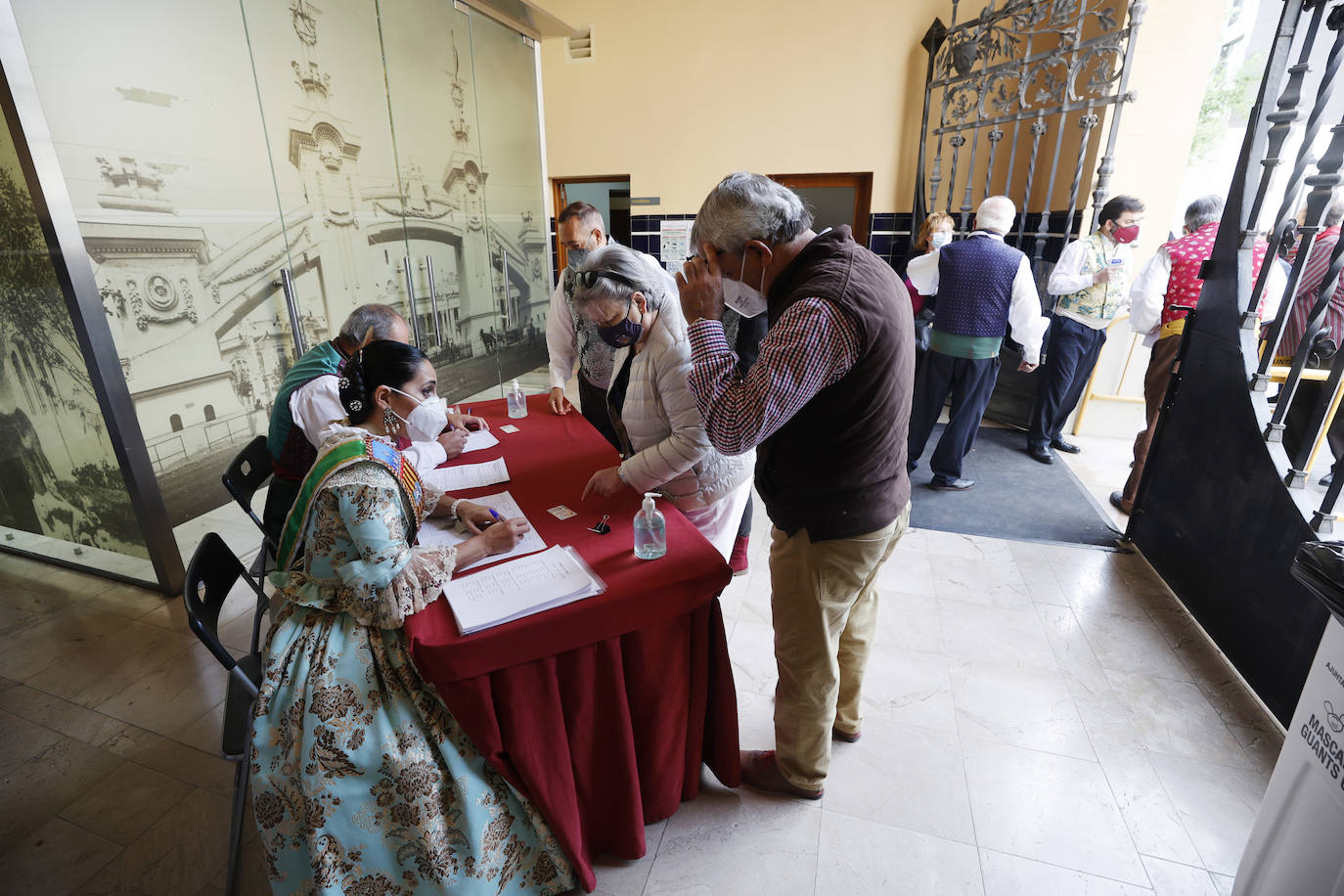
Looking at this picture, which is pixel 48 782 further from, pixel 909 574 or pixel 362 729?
pixel 909 574

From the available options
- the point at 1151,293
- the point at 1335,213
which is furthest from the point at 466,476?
the point at 1335,213

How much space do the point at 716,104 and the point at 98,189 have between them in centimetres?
460

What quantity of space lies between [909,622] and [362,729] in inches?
80.6

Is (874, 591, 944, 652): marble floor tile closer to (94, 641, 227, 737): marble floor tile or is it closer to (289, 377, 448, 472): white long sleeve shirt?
(289, 377, 448, 472): white long sleeve shirt

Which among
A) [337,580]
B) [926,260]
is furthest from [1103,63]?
[337,580]

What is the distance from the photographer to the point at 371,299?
3693mm

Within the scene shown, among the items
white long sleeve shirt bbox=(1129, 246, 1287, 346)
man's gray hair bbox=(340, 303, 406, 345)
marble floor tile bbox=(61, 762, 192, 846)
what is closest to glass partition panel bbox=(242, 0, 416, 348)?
man's gray hair bbox=(340, 303, 406, 345)

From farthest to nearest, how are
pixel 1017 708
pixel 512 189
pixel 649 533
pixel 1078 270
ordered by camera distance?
pixel 512 189 < pixel 1078 270 < pixel 1017 708 < pixel 649 533

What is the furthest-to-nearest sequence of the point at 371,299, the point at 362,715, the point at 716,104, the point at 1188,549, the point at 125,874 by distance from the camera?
the point at 716,104 → the point at 371,299 → the point at 1188,549 → the point at 125,874 → the point at 362,715

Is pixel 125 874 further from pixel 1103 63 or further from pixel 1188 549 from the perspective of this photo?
pixel 1103 63

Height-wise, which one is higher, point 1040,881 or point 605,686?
point 605,686

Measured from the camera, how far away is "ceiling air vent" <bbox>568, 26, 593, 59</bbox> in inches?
222

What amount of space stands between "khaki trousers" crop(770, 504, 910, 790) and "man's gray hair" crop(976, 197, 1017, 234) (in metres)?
2.52

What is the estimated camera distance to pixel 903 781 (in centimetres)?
177
